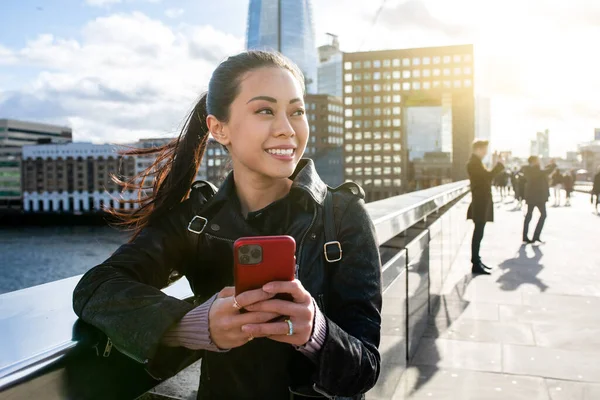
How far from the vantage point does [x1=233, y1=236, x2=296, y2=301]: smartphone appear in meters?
0.97

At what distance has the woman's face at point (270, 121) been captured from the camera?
1.51 metres

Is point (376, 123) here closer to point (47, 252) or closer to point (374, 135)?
point (374, 135)

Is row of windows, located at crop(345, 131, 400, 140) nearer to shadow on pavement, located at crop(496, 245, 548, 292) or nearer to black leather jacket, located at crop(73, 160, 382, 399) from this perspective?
shadow on pavement, located at crop(496, 245, 548, 292)

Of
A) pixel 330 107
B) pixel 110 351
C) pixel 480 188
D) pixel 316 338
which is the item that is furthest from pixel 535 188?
pixel 330 107

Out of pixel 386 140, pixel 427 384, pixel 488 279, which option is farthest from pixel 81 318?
pixel 386 140

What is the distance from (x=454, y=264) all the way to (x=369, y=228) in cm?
698

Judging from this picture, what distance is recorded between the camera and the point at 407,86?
125 metres

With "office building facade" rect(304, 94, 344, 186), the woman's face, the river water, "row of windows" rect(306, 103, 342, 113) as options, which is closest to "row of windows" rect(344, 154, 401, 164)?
"office building facade" rect(304, 94, 344, 186)

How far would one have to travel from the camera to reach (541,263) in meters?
7.91

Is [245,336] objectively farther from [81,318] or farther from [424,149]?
[424,149]

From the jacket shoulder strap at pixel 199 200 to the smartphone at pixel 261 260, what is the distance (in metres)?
0.53

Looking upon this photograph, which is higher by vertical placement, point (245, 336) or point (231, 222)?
point (231, 222)

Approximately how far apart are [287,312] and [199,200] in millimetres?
668

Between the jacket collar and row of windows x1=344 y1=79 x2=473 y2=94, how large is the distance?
12309 cm
